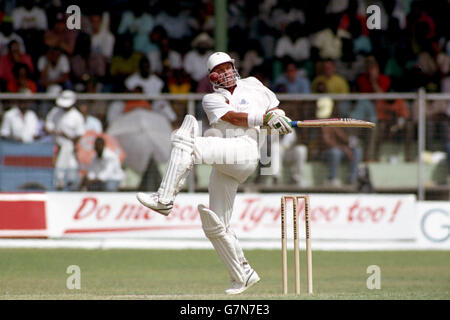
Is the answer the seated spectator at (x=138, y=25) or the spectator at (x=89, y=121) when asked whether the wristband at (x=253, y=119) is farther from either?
the seated spectator at (x=138, y=25)

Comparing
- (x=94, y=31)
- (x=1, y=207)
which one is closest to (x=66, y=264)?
(x=1, y=207)

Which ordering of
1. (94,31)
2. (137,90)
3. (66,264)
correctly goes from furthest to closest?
(94,31)
(137,90)
(66,264)

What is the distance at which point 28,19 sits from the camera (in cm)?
1811

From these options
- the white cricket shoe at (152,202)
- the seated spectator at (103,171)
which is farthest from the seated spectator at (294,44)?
the white cricket shoe at (152,202)

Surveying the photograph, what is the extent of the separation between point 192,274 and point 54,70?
241 inches

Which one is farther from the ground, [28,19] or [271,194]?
[28,19]

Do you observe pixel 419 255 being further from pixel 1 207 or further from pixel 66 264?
pixel 1 207

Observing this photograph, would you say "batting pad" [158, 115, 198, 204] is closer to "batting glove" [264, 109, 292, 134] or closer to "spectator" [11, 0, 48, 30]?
"batting glove" [264, 109, 292, 134]

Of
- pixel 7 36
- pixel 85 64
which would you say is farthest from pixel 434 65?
pixel 7 36

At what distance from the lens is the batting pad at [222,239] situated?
29.5ft

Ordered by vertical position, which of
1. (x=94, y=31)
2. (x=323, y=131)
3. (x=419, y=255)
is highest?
(x=94, y=31)

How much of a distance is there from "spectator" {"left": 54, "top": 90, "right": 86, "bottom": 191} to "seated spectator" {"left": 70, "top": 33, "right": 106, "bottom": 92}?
2352 mm

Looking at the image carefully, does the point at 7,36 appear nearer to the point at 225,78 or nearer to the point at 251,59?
the point at 251,59

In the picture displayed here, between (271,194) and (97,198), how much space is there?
2481 millimetres
